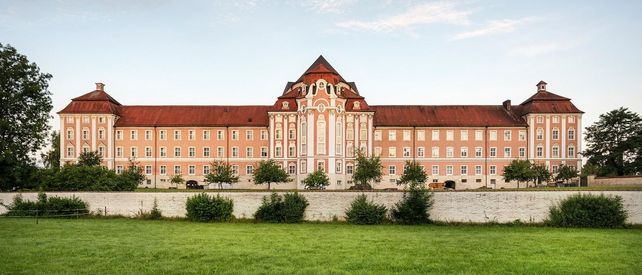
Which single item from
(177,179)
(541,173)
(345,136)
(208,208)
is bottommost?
(208,208)

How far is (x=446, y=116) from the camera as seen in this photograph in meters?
64.8

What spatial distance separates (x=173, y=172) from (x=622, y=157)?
→ 5209cm

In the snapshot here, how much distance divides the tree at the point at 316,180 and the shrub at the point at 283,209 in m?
17.9

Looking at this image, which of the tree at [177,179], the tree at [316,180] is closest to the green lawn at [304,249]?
A: the tree at [316,180]

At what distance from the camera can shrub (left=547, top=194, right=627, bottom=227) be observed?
103 ft

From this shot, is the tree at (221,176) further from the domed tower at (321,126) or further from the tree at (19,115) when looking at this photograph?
the tree at (19,115)

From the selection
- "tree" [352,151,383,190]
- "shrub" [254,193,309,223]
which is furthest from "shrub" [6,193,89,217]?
"tree" [352,151,383,190]

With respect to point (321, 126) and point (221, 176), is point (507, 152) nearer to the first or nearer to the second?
point (321, 126)

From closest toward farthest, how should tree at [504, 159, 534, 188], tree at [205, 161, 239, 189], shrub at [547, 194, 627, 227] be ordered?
1. shrub at [547, 194, 627, 227]
2. tree at [504, 159, 534, 188]
3. tree at [205, 161, 239, 189]

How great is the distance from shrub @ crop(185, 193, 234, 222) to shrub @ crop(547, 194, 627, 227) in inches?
791

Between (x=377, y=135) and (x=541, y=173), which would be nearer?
(x=541, y=173)

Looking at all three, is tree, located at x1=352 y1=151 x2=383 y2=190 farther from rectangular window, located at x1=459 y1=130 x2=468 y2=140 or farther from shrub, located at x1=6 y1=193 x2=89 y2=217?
shrub, located at x1=6 y1=193 x2=89 y2=217

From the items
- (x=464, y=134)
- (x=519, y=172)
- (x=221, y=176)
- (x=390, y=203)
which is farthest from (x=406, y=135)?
(x=390, y=203)

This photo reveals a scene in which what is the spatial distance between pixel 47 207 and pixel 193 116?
32250mm
